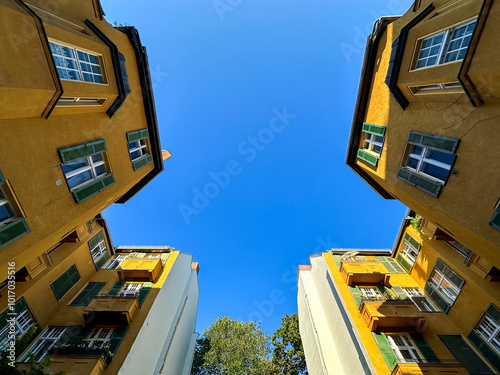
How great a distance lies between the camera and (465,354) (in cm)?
1037

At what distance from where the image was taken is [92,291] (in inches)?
562

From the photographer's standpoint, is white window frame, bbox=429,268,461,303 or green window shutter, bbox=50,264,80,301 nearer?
white window frame, bbox=429,268,461,303

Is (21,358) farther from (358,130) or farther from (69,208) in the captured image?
(358,130)

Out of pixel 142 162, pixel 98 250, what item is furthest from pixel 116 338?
pixel 142 162

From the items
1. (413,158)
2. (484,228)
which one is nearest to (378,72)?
(413,158)

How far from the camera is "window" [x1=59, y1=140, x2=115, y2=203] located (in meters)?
7.70

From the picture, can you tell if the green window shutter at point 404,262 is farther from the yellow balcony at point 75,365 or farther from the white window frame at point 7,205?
the white window frame at point 7,205

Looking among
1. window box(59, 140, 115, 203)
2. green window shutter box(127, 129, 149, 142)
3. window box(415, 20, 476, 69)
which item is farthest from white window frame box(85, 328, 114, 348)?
window box(415, 20, 476, 69)

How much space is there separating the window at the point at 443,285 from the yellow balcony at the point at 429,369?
4.11 m

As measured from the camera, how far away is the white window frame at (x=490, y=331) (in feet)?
32.1

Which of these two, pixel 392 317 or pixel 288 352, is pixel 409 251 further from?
pixel 288 352

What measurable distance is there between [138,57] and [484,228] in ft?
55.7

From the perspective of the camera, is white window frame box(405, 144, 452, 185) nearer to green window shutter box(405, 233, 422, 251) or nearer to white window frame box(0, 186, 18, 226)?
green window shutter box(405, 233, 422, 251)

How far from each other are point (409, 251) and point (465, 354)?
6.91 meters
